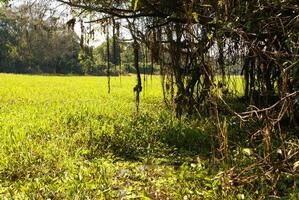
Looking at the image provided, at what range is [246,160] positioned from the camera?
14.8ft

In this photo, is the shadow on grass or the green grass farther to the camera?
the shadow on grass

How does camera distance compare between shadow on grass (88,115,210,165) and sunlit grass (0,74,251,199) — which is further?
shadow on grass (88,115,210,165)

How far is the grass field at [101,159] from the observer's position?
3787 millimetres

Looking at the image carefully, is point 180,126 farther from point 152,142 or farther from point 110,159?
point 110,159

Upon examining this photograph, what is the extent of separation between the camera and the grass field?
12.4ft

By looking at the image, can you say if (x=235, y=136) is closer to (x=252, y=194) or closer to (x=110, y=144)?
(x=110, y=144)

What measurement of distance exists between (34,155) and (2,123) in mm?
2265

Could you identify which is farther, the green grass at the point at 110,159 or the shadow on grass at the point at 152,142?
the shadow on grass at the point at 152,142

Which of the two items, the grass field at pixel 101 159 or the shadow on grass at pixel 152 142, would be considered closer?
the grass field at pixel 101 159

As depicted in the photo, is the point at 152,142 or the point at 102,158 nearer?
the point at 102,158

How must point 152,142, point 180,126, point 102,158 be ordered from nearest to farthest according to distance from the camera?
point 102,158, point 152,142, point 180,126

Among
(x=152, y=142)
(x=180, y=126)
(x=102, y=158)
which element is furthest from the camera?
(x=180, y=126)

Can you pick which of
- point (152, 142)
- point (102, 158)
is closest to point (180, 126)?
point (152, 142)

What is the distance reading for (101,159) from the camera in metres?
4.85
